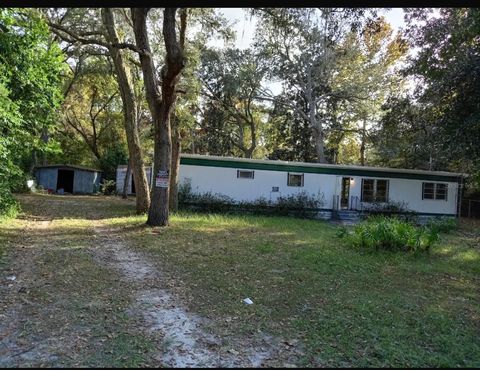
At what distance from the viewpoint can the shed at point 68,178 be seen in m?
29.2

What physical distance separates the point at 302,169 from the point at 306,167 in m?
0.19

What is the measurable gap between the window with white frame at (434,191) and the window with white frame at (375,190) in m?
1.85

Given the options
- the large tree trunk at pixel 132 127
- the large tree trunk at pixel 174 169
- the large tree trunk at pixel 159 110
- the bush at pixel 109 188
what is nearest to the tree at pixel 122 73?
the large tree trunk at pixel 132 127

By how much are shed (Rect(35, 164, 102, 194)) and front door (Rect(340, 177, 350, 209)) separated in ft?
60.1

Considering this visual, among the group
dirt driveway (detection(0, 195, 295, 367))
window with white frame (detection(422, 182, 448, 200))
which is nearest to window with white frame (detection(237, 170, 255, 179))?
window with white frame (detection(422, 182, 448, 200))

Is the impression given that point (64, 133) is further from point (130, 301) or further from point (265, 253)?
point (130, 301)

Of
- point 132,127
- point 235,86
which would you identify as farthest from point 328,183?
point 235,86

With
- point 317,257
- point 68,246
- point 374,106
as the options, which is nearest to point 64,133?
point 374,106

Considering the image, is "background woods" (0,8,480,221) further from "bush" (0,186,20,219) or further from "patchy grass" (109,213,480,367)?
"patchy grass" (109,213,480,367)

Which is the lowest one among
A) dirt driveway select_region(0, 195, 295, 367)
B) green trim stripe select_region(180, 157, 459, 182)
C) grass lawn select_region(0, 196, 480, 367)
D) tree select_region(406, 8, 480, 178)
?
dirt driveway select_region(0, 195, 295, 367)

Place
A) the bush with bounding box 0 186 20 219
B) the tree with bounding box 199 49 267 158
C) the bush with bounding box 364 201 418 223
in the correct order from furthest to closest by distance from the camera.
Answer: the tree with bounding box 199 49 267 158
the bush with bounding box 364 201 418 223
the bush with bounding box 0 186 20 219

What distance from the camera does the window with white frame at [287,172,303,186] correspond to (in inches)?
699

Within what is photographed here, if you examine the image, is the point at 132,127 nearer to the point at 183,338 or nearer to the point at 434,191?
the point at 183,338

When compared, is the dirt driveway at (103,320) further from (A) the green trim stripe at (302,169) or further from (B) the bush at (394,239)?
(A) the green trim stripe at (302,169)
